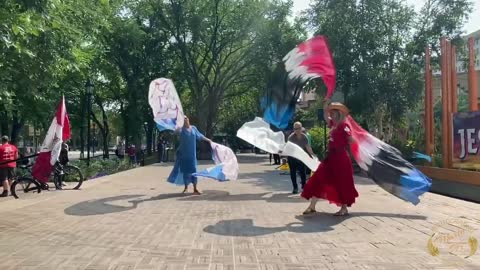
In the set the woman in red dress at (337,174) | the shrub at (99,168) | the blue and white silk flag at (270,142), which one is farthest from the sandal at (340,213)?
the shrub at (99,168)

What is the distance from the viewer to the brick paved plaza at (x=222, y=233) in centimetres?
608

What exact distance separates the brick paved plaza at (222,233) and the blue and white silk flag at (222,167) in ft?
1.73

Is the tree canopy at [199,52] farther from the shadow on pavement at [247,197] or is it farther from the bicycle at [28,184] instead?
the shadow on pavement at [247,197]

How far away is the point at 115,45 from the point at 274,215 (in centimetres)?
3248

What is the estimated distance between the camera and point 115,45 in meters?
39.3

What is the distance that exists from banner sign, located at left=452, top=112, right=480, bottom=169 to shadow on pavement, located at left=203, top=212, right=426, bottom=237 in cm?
772

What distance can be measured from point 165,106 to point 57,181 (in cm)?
429

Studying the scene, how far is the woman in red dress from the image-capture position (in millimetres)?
8953

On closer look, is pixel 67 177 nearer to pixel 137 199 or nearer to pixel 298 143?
pixel 137 199

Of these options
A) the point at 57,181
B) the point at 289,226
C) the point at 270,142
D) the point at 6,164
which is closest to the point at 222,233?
the point at 289,226

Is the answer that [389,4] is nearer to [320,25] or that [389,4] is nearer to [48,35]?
[320,25]

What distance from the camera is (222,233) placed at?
7.79 metres

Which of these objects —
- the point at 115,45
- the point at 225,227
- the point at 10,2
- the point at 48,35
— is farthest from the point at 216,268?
the point at 115,45

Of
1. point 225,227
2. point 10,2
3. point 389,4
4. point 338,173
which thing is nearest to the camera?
point 10,2
